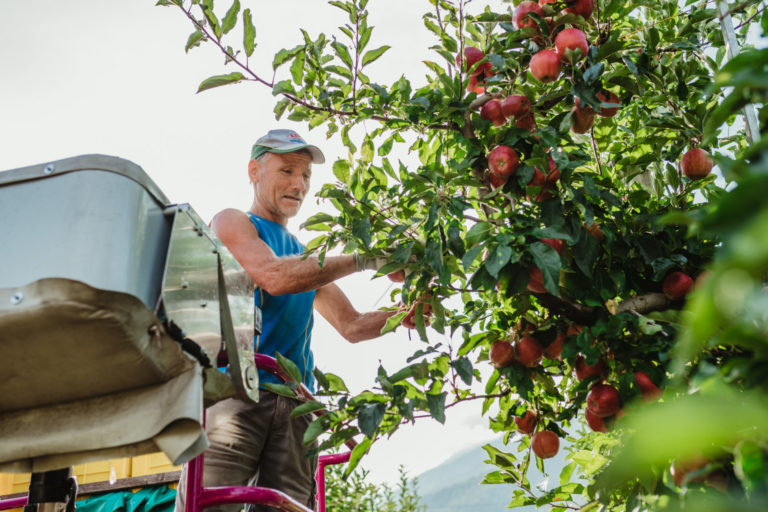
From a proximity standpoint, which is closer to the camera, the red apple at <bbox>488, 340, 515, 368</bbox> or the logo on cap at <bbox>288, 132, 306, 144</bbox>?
the red apple at <bbox>488, 340, 515, 368</bbox>

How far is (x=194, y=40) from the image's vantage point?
6.61ft

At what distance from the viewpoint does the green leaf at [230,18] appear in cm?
196

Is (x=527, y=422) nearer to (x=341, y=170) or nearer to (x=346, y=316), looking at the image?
(x=341, y=170)

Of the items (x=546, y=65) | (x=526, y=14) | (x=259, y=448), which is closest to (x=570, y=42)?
(x=546, y=65)

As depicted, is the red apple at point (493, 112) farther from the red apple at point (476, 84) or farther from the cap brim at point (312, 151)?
the cap brim at point (312, 151)

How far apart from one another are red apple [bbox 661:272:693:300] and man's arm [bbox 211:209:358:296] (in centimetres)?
104

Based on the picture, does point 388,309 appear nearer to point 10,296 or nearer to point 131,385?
point 131,385

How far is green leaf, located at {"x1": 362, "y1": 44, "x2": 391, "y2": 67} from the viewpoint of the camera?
211 cm

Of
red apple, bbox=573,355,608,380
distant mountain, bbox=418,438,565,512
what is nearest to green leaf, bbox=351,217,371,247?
red apple, bbox=573,355,608,380

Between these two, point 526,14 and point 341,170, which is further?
point 341,170

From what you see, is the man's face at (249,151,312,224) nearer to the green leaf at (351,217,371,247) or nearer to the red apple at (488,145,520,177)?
the green leaf at (351,217,371,247)

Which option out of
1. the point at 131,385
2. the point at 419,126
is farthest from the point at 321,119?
the point at 131,385

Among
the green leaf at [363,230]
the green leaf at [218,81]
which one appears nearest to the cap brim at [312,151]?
the green leaf at [218,81]

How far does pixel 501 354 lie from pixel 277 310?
106 cm
